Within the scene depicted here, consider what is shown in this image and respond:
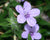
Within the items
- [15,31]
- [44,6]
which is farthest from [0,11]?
[44,6]

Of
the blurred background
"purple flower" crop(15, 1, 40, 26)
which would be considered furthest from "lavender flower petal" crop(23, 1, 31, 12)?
the blurred background

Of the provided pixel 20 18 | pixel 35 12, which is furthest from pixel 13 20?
pixel 35 12

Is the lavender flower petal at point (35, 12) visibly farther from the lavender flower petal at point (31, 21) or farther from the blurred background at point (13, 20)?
the blurred background at point (13, 20)

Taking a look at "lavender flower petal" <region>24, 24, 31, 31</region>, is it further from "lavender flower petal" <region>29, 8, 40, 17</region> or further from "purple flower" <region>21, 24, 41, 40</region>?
"lavender flower petal" <region>29, 8, 40, 17</region>

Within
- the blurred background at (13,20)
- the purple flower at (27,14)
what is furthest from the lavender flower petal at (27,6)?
the blurred background at (13,20)

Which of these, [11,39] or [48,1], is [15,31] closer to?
[11,39]

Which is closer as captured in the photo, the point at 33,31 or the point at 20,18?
the point at 20,18

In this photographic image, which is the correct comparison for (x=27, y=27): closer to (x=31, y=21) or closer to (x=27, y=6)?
(x=31, y=21)

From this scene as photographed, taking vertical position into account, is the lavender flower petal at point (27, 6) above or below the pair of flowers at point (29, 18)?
above
